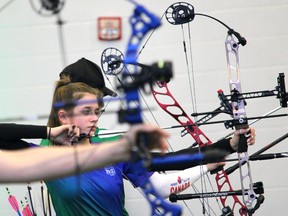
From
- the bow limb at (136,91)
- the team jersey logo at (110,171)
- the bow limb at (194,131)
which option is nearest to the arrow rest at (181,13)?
the bow limb at (194,131)

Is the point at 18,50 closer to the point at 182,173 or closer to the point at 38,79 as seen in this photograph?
the point at 38,79

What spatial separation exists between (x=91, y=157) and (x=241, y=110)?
1151mm

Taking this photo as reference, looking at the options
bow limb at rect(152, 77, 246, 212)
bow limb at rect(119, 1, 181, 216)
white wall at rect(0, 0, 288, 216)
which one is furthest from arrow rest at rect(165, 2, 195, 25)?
bow limb at rect(119, 1, 181, 216)

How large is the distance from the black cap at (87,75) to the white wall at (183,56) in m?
0.56

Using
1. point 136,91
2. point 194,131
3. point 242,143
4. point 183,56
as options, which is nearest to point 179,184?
point 242,143

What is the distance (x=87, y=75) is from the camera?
2.27m

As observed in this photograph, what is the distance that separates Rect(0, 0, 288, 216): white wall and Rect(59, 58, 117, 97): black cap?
56 cm

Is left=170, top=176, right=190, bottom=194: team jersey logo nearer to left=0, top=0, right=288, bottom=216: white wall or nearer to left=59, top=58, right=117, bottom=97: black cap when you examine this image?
left=59, top=58, right=117, bottom=97: black cap

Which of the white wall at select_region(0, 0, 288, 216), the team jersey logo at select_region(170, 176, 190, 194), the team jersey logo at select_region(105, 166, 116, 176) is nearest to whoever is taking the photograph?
the team jersey logo at select_region(105, 166, 116, 176)

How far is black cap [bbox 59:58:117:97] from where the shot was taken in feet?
7.30

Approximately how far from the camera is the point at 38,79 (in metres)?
2.95

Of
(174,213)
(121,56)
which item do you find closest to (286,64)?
(121,56)

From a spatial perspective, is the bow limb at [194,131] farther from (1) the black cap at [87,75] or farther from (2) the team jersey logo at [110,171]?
(2) the team jersey logo at [110,171]

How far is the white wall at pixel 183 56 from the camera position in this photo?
2883 millimetres
